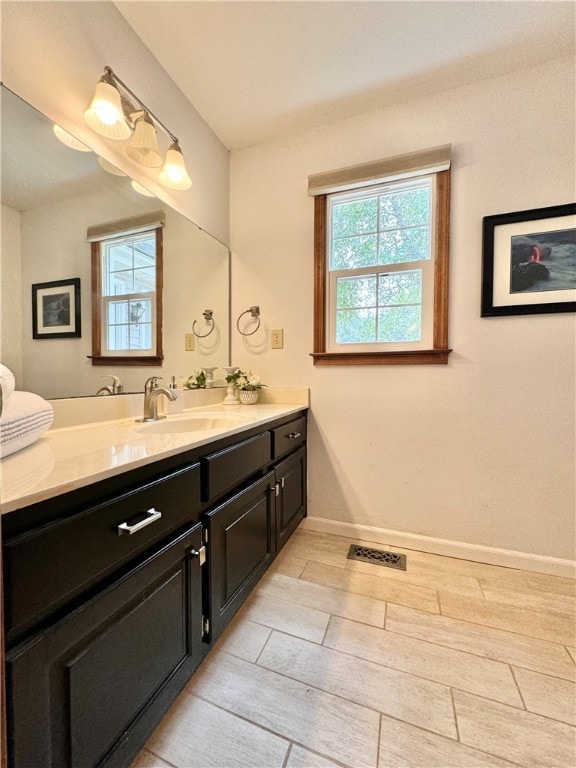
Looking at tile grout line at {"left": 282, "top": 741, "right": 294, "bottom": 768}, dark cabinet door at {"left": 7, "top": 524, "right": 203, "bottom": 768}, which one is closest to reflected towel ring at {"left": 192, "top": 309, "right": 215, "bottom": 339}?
dark cabinet door at {"left": 7, "top": 524, "right": 203, "bottom": 768}

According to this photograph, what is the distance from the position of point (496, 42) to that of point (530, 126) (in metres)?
0.41

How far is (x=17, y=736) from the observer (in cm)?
49

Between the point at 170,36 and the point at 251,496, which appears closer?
the point at 251,496

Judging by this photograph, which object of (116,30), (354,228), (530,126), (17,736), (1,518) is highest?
(116,30)

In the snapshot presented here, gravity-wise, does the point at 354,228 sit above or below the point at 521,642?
above

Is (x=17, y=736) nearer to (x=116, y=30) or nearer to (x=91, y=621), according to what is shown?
(x=91, y=621)

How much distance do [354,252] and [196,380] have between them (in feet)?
4.14

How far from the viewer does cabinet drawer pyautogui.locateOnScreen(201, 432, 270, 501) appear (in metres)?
0.97

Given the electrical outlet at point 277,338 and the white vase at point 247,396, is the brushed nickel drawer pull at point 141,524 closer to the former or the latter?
the white vase at point 247,396

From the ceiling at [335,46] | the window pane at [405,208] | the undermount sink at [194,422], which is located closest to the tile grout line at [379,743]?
the undermount sink at [194,422]

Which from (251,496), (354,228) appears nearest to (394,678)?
(251,496)

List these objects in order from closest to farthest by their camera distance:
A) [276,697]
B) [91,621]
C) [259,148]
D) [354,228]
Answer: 1. [91,621]
2. [276,697]
3. [354,228]
4. [259,148]

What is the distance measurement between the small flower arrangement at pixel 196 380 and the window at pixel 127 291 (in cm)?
27

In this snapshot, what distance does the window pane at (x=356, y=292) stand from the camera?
186cm
